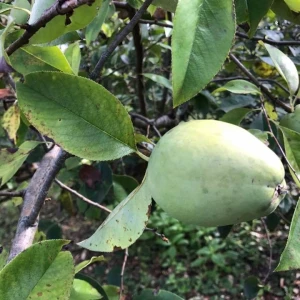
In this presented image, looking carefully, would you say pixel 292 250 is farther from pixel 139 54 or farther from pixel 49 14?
pixel 139 54

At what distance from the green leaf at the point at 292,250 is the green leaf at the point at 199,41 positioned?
0.21 metres

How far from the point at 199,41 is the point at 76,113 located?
0.71 ft

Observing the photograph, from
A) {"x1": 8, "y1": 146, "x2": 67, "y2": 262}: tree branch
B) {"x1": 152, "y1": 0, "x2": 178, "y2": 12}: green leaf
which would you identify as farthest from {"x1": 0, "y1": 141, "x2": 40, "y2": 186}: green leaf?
{"x1": 152, "y1": 0, "x2": 178, "y2": 12}: green leaf

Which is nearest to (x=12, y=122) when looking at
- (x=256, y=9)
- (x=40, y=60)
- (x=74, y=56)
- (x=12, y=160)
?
(x=12, y=160)

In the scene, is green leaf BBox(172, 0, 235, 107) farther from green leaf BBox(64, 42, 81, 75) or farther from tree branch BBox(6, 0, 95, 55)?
green leaf BBox(64, 42, 81, 75)

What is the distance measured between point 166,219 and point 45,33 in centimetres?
253

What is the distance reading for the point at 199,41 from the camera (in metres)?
0.44

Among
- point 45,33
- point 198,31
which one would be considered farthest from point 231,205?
point 45,33

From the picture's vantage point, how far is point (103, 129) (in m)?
0.58

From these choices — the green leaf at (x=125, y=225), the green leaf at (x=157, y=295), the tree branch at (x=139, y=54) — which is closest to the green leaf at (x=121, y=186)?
the tree branch at (x=139, y=54)

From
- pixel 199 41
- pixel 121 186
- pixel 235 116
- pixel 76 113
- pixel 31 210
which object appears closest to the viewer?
pixel 199 41

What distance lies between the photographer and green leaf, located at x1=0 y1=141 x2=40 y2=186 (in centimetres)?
83

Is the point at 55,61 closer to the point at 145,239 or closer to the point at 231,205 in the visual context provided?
the point at 231,205

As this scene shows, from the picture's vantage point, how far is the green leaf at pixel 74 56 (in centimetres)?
78
